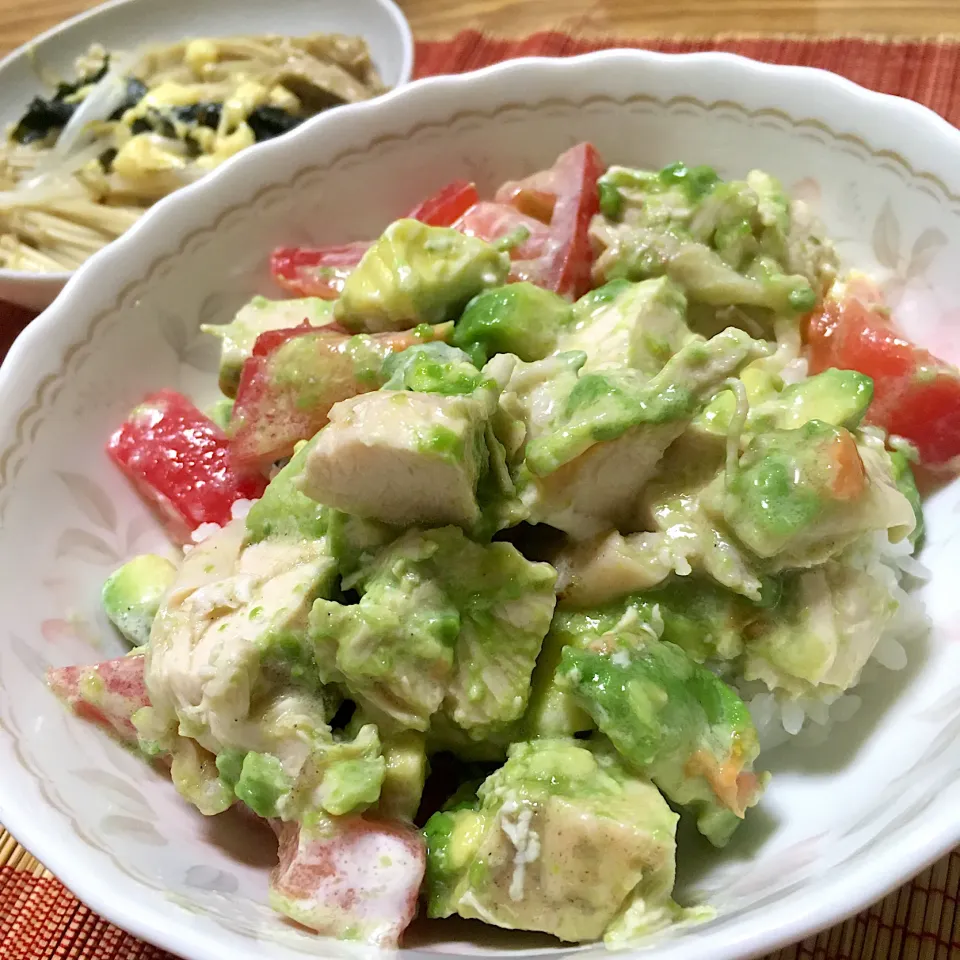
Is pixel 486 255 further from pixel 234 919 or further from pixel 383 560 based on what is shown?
pixel 234 919

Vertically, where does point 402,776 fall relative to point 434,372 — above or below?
below

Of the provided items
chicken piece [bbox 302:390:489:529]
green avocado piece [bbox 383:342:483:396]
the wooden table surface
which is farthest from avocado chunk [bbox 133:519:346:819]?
the wooden table surface

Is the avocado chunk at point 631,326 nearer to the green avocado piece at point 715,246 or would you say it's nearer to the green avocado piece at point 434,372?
the green avocado piece at point 715,246

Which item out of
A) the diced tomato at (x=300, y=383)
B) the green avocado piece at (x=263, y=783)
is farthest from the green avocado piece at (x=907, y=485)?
the green avocado piece at (x=263, y=783)

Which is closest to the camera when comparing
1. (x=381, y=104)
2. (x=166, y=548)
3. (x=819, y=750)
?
(x=819, y=750)

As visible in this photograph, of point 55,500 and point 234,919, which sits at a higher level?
point 55,500

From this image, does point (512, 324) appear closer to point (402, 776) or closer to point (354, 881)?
point (402, 776)

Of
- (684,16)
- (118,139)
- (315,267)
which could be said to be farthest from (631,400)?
(118,139)

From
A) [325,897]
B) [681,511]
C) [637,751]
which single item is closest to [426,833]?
[325,897]
